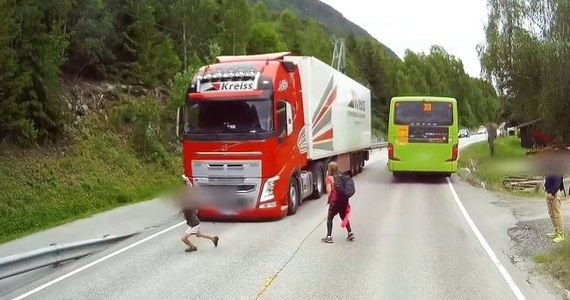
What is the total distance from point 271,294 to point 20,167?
17.0 meters

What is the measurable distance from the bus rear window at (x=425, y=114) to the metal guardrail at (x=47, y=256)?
46.5 ft

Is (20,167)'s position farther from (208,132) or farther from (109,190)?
(208,132)

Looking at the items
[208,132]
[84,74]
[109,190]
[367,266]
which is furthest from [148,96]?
[367,266]

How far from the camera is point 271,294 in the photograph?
8484 mm

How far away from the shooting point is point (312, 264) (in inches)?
410

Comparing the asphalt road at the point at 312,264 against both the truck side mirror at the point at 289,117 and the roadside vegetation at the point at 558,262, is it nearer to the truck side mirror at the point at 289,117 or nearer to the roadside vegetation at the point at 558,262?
the roadside vegetation at the point at 558,262

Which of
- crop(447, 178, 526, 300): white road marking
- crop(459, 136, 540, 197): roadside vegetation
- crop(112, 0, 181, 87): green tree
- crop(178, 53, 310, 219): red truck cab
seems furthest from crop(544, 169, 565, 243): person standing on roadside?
crop(112, 0, 181, 87): green tree

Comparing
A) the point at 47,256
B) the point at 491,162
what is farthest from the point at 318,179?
the point at 47,256

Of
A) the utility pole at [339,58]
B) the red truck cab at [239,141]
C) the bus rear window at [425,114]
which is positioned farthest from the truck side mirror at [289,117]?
the utility pole at [339,58]

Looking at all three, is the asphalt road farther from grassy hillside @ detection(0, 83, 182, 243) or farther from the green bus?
the green bus

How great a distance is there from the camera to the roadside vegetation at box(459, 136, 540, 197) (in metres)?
16.6

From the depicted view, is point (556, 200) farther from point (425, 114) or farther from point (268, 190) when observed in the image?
point (425, 114)

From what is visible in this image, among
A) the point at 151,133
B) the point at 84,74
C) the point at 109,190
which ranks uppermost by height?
the point at 84,74

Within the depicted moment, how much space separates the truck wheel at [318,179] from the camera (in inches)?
768
